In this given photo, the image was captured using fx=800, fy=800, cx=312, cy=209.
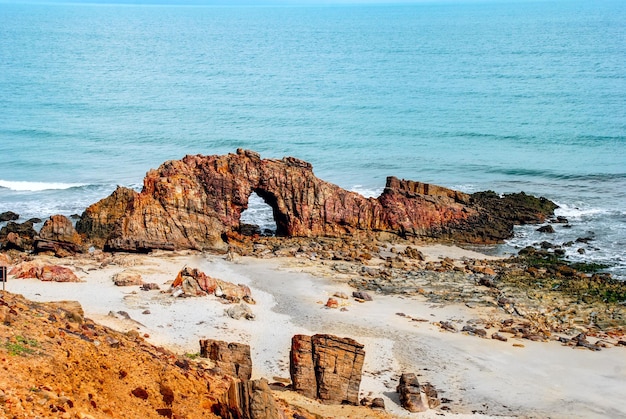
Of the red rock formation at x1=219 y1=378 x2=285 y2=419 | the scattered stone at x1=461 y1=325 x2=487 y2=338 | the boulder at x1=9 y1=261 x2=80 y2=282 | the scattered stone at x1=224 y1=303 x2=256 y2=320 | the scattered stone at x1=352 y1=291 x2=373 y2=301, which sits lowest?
Result: the scattered stone at x1=461 y1=325 x2=487 y2=338

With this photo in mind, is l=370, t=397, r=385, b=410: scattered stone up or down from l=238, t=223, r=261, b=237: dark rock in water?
down

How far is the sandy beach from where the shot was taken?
2167cm

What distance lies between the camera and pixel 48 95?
89.9m

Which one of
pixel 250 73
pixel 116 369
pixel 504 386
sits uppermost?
pixel 250 73

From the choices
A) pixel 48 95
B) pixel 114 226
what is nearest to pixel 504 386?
pixel 114 226

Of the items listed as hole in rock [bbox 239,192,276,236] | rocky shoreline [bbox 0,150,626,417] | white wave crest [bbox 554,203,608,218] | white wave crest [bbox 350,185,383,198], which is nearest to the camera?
rocky shoreline [bbox 0,150,626,417]

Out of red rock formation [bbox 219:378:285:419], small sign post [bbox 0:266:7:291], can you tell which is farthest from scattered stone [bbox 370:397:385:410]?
small sign post [bbox 0:266:7:291]

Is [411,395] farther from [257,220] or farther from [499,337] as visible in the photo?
[257,220]

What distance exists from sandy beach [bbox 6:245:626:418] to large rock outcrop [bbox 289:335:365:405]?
62 centimetres

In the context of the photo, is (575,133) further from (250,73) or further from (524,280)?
(250,73)

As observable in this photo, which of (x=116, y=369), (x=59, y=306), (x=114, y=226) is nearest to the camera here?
(x=116, y=369)

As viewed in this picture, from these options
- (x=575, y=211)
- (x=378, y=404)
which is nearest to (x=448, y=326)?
(x=378, y=404)

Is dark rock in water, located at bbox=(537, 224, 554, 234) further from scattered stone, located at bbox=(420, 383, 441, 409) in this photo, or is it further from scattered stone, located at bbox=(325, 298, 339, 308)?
scattered stone, located at bbox=(420, 383, 441, 409)

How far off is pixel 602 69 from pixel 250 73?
4395 cm
